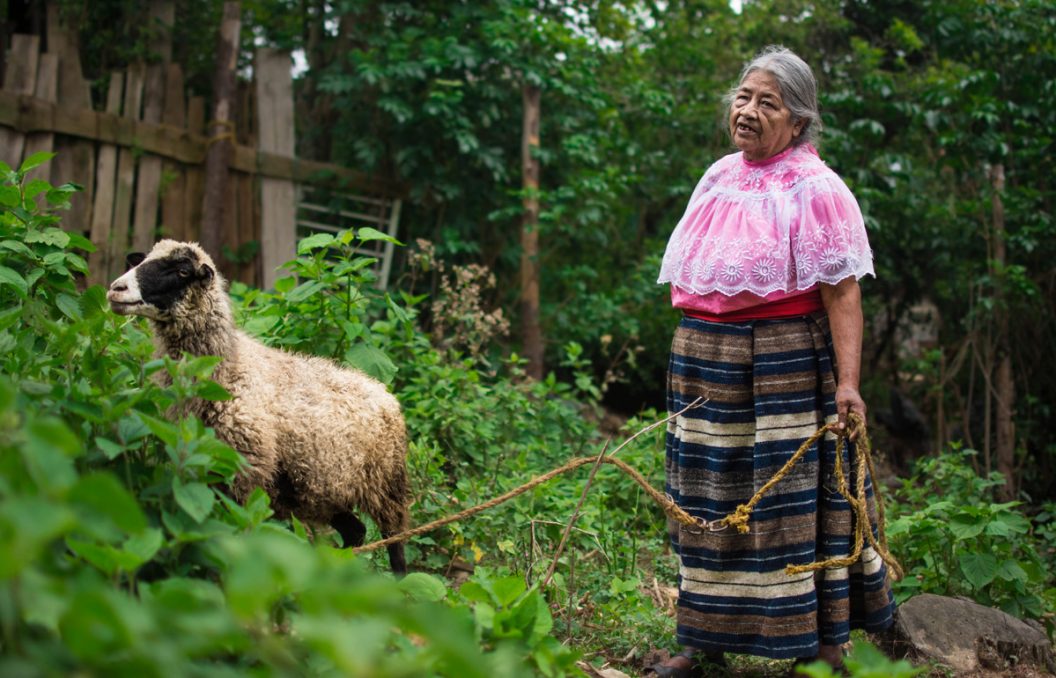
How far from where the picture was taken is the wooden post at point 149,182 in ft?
24.9

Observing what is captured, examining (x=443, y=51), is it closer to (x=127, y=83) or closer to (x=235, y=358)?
(x=127, y=83)

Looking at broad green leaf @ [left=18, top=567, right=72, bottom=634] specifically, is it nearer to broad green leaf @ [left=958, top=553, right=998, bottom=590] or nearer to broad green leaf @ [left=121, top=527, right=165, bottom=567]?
broad green leaf @ [left=121, top=527, right=165, bottom=567]

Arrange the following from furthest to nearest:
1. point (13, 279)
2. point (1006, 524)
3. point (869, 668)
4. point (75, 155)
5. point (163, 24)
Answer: point (163, 24) → point (75, 155) → point (1006, 524) → point (13, 279) → point (869, 668)

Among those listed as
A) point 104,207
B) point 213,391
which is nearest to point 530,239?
point 104,207

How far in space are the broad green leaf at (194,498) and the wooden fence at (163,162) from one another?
5.50m

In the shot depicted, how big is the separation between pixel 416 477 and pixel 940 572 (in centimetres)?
271

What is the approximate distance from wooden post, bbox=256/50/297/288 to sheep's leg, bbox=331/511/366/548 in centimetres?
436

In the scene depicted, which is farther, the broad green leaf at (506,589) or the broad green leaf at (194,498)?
the broad green leaf at (506,589)

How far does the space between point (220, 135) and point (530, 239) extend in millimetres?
2846

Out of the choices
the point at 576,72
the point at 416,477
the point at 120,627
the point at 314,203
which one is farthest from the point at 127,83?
the point at 120,627

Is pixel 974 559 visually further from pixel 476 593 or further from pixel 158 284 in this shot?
pixel 158 284

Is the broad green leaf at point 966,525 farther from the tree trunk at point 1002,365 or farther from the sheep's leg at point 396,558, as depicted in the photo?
the tree trunk at point 1002,365

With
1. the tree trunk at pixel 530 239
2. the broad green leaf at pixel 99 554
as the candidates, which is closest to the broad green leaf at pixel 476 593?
the broad green leaf at pixel 99 554

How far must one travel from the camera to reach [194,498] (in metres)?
2.18
